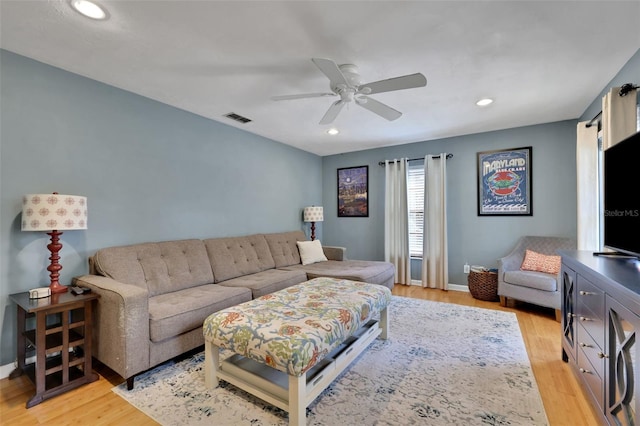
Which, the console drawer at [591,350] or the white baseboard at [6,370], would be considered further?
the white baseboard at [6,370]

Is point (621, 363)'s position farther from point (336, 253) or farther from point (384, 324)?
point (336, 253)

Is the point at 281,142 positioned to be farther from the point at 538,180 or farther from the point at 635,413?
the point at 635,413

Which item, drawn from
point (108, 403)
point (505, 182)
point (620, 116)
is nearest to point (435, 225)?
point (505, 182)

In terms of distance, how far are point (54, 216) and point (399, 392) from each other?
2.63 metres

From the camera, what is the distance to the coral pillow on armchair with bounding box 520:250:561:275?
337cm

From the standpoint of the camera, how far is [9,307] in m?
2.07

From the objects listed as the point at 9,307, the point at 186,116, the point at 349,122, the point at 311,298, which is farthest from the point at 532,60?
the point at 9,307

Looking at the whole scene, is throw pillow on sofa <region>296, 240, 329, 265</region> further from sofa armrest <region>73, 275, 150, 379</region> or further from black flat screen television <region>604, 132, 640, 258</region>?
black flat screen television <region>604, 132, 640, 258</region>

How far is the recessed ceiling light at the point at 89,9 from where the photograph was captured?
1577 millimetres

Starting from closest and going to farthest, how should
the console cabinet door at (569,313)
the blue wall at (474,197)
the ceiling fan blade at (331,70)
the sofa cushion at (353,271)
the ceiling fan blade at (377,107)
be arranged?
the ceiling fan blade at (331,70) < the console cabinet door at (569,313) < the ceiling fan blade at (377,107) < the sofa cushion at (353,271) < the blue wall at (474,197)

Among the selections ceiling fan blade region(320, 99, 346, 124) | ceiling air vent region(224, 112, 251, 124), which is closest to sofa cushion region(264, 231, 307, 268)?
ceiling air vent region(224, 112, 251, 124)

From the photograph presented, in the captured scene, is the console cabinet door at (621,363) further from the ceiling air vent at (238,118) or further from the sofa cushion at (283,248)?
the ceiling air vent at (238,118)

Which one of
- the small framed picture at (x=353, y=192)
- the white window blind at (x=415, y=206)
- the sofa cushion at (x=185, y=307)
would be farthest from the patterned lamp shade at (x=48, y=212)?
the white window blind at (x=415, y=206)

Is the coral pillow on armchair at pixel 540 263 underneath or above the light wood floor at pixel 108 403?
above
